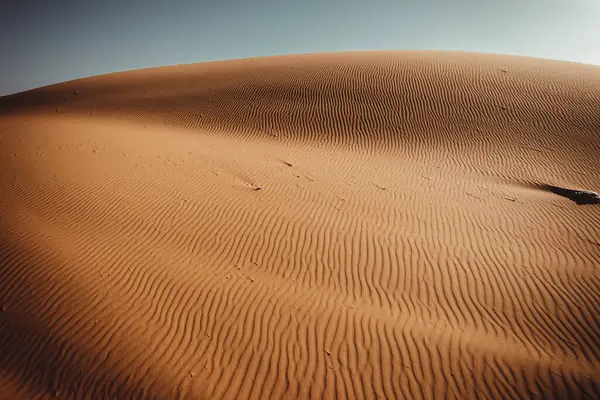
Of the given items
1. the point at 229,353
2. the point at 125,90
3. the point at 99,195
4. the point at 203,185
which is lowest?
the point at 229,353

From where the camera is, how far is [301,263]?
6.03 metres

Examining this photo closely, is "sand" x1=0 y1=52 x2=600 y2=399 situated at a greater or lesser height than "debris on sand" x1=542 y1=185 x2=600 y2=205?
lesser

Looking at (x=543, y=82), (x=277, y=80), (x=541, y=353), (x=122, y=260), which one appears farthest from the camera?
(x=277, y=80)

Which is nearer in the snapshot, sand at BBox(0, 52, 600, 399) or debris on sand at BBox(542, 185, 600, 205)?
sand at BBox(0, 52, 600, 399)

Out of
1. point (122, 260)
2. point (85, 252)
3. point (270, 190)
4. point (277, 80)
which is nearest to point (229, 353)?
point (122, 260)

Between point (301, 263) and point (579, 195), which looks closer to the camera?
point (301, 263)

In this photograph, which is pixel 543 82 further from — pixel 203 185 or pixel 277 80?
pixel 203 185

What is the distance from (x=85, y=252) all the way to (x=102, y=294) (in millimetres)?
1268

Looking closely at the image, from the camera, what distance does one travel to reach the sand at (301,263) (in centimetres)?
420

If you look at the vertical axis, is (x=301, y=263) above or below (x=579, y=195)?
below

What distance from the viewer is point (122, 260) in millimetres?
5895

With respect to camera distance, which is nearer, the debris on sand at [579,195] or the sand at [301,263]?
the sand at [301,263]

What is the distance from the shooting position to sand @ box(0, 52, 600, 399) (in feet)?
13.8

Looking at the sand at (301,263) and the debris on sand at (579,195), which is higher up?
the debris on sand at (579,195)
